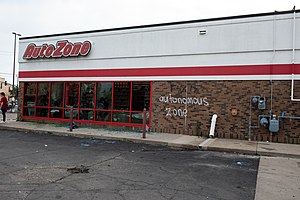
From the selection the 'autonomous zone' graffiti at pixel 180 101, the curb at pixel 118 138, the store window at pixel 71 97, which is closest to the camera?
the curb at pixel 118 138

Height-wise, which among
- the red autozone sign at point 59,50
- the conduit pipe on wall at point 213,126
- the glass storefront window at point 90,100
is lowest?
the conduit pipe on wall at point 213,126

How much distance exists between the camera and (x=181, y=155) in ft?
27.4

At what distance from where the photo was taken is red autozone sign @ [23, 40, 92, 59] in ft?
47.8

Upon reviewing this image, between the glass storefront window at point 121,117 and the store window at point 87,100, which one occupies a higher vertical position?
the store window at point 87,100

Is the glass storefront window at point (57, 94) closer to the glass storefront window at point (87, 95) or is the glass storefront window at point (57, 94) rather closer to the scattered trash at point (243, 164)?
the glass storefront window at point (87, 95)

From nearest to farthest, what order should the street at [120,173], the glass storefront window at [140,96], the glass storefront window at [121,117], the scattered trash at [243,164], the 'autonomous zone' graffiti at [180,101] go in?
the street at [120,173] < the scattered trash at [243,164] < the 'autonomous zone' graffiti at [180,101] < the glass storefront window at [140,96] < the glass storefront window at [121,117]

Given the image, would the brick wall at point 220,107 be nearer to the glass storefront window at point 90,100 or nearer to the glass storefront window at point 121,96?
the glass storefront window at point 90,100

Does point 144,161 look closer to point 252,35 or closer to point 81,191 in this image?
point 81,191

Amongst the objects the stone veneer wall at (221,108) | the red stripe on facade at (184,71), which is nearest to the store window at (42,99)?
the red stripe on facade at (184,71)

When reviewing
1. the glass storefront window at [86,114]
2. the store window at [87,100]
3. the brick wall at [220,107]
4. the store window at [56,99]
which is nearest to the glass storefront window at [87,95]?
the store window at [87,100]

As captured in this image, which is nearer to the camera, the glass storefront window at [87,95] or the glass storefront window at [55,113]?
the glass storefront window at [87,95]

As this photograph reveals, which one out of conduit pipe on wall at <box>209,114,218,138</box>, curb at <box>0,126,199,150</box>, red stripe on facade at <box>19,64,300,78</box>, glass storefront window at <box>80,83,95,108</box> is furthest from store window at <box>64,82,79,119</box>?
conduit pipe on wall at <box>209,114,218,138</box>

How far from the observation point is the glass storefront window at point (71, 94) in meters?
15.1

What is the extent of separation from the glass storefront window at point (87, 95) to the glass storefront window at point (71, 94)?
394mm
